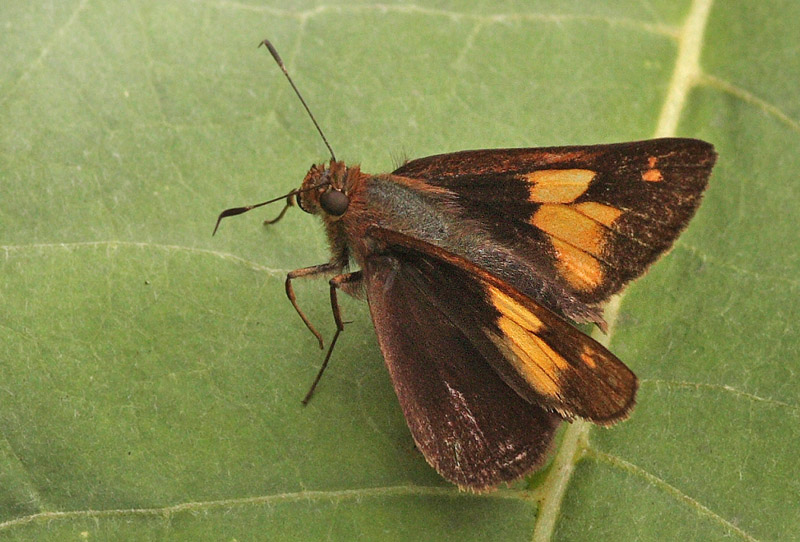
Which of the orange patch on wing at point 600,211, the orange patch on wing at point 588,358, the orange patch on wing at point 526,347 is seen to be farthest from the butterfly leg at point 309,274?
the orange patch on wing at point 588,358

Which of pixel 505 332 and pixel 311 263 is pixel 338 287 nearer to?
pixel 311 263

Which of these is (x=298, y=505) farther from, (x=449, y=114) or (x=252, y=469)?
(x=449, y=114)

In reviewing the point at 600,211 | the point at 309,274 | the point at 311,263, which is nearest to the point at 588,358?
the point at 600,211

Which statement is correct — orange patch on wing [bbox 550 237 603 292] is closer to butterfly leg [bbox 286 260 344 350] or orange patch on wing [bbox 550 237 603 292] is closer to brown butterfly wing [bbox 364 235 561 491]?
brown butterfly wing [bbox 364 235 561 491]

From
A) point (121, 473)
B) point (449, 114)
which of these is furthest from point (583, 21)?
point (121, 473)

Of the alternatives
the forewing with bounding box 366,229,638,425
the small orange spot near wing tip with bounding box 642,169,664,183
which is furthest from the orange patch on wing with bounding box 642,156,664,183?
the forewing with bounding box 366,229,638,425

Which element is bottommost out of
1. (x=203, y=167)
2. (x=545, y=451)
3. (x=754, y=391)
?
(x=754, y=391)

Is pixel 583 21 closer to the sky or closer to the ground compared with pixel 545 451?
closer to the sky
